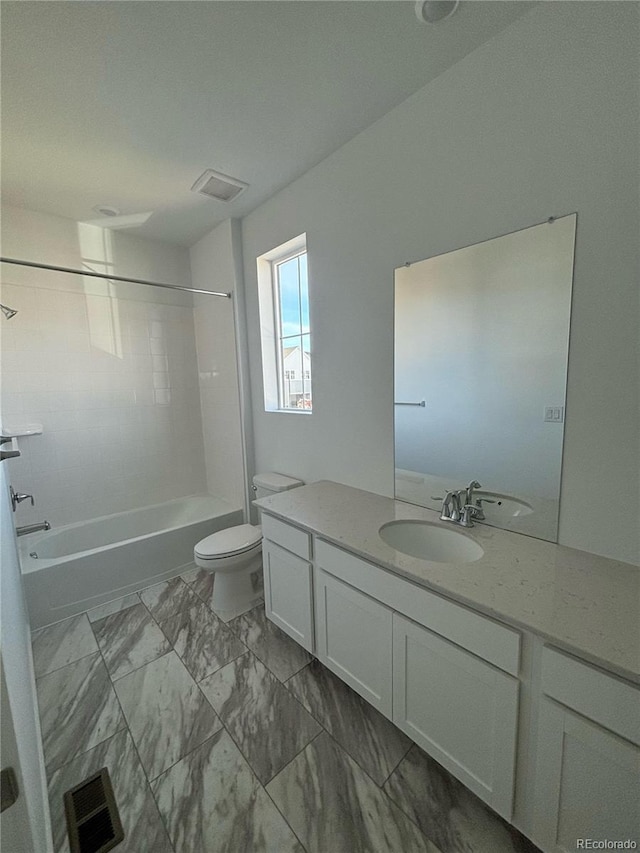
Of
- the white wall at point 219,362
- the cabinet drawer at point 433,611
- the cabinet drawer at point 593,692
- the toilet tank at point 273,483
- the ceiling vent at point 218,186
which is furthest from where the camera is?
the white wall at point 219,362

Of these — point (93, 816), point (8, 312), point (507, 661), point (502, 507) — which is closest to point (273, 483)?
point (502, 507)

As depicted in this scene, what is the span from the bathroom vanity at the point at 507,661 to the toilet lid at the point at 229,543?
0.74m

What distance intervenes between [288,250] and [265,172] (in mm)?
470

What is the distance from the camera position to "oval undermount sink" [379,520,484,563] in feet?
4.62

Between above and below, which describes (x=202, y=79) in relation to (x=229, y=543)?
above

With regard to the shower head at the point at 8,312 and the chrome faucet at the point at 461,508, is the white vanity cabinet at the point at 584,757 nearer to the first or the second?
the chrome faucet at the point at 461,508

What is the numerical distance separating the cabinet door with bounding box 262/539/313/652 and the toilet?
321mm

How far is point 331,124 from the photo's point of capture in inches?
64.6

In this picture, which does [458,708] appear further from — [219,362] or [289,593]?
[219,362]

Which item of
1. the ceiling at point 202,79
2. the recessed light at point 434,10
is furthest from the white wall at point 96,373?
the recessed light at point 434,10

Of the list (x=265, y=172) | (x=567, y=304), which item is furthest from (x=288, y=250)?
(x=567, y=304)

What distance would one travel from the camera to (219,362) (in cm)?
301

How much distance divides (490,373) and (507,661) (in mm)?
1000

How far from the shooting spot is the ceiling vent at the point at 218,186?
6.63 ft
